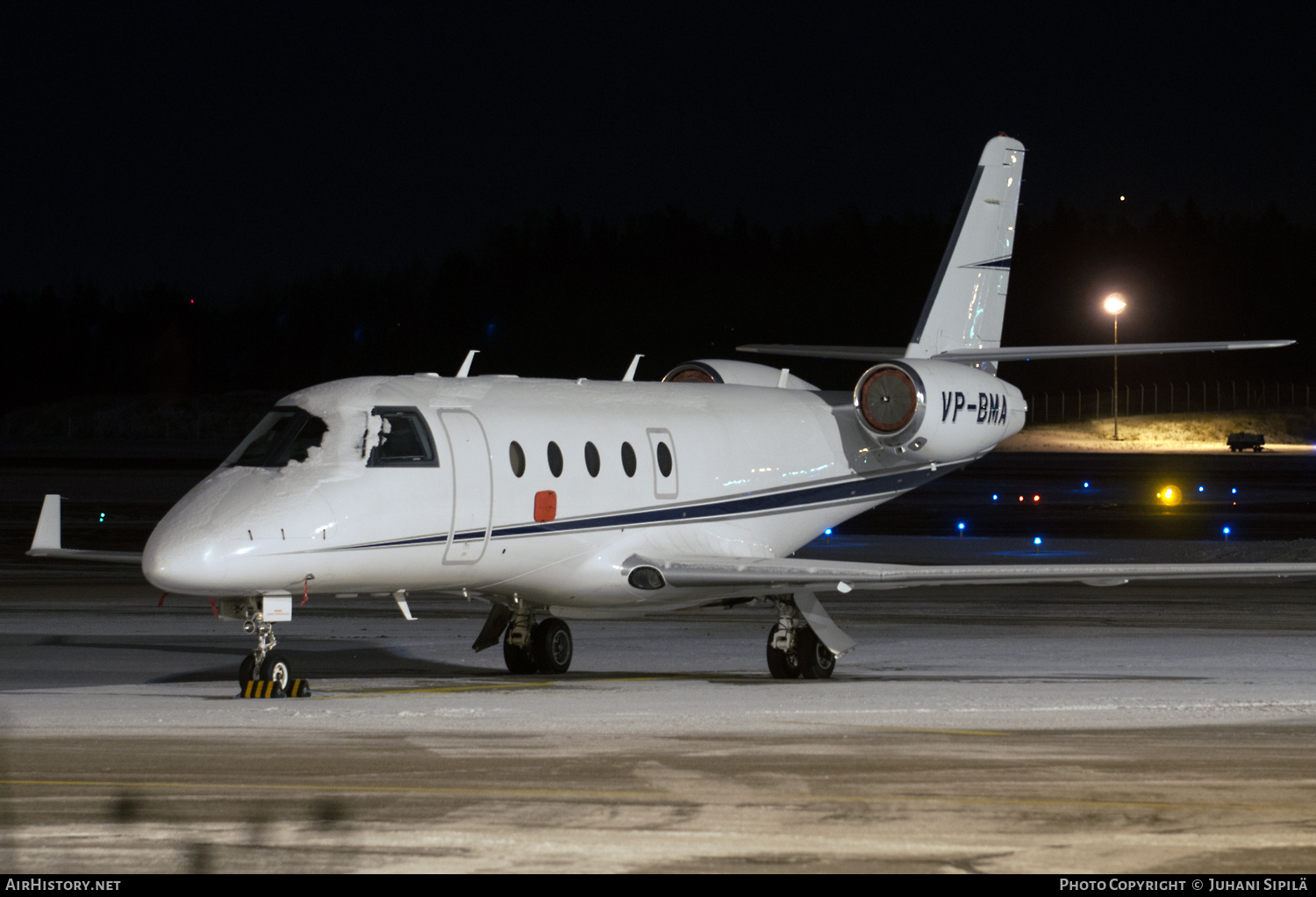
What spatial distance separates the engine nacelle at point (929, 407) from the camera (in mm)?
19094

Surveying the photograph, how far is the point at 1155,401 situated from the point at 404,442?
9717 centimetres

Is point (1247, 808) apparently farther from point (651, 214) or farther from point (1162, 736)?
point (651, 214)

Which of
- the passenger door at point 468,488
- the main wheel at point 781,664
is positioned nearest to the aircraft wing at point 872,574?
the main wheel at point 781,664

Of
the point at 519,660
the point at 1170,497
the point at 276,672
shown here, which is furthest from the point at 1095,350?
the point at 1170,497

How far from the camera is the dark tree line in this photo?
137875mm

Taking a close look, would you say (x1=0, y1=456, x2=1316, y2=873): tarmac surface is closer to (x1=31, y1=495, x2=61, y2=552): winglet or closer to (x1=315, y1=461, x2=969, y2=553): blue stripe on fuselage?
(x1=31, y1=495, x2=61, y2=552): winglet

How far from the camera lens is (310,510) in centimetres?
1354

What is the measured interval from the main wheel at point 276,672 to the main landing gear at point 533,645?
3.41 m

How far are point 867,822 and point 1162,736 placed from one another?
3695 mm

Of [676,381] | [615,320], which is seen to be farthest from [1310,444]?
[676,381]

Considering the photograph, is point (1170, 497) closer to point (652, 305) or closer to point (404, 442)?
point (404, 442)

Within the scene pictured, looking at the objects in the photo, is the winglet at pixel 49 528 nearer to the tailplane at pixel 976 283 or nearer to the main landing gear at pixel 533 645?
the main landing gear at pixel 533 645

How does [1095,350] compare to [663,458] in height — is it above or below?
above

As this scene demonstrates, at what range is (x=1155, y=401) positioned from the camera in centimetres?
10581
